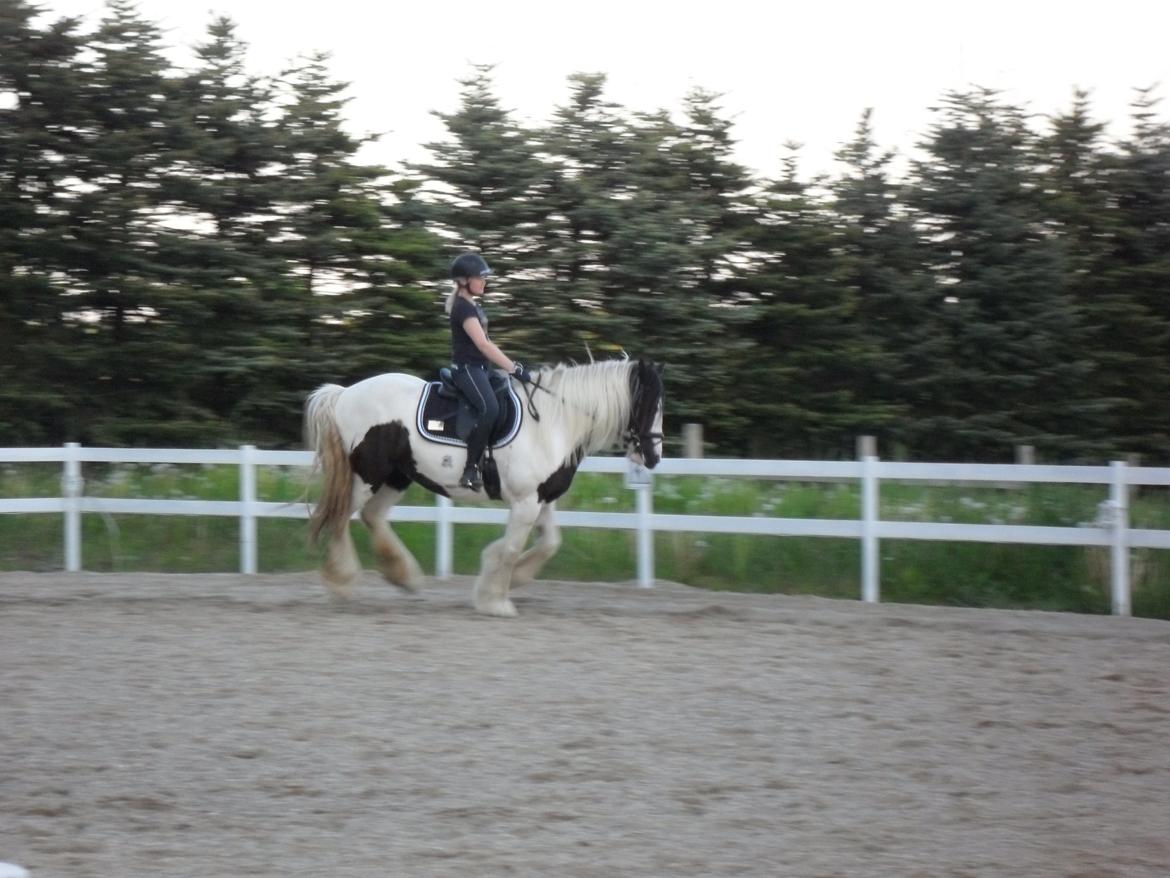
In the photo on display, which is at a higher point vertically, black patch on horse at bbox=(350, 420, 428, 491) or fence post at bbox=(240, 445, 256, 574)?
black patch on horse at bbox=(350, 420, 428, 491)

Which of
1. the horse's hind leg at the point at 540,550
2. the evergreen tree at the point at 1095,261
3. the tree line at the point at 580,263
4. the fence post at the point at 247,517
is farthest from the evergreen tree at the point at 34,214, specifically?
the evergreen tree at the point at 1095,261

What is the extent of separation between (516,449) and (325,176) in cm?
1344

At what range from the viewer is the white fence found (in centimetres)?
937

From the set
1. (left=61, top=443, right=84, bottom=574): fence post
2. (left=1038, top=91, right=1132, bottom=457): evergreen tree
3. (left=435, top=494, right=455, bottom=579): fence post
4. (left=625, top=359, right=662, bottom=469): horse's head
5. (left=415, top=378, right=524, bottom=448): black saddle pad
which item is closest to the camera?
(left=415, top=378, right=524, bottom=448): black saddle pad

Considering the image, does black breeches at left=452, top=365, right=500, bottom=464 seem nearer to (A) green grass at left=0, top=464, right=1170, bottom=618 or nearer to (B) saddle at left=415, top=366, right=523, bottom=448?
(B) saddle at left=415, top=366, right=523, bottom=448

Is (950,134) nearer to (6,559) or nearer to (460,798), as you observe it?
(6,559)

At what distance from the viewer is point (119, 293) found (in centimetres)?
1955

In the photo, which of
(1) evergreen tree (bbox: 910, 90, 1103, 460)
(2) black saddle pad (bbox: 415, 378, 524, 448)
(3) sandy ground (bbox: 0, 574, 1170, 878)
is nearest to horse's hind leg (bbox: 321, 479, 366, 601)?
(3) sandy ground (bbox: 0, 574, 1170, 878)

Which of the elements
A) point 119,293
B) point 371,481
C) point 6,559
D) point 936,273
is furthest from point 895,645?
point 936,273

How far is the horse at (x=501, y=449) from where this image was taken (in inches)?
352

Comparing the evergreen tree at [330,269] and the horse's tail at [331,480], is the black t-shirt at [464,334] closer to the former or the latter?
the horse's tail at [331,480]

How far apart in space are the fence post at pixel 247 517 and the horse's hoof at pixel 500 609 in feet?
11.4

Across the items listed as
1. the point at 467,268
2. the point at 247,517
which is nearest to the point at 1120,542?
the point at 467,268

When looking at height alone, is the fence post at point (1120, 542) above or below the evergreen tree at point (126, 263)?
below
